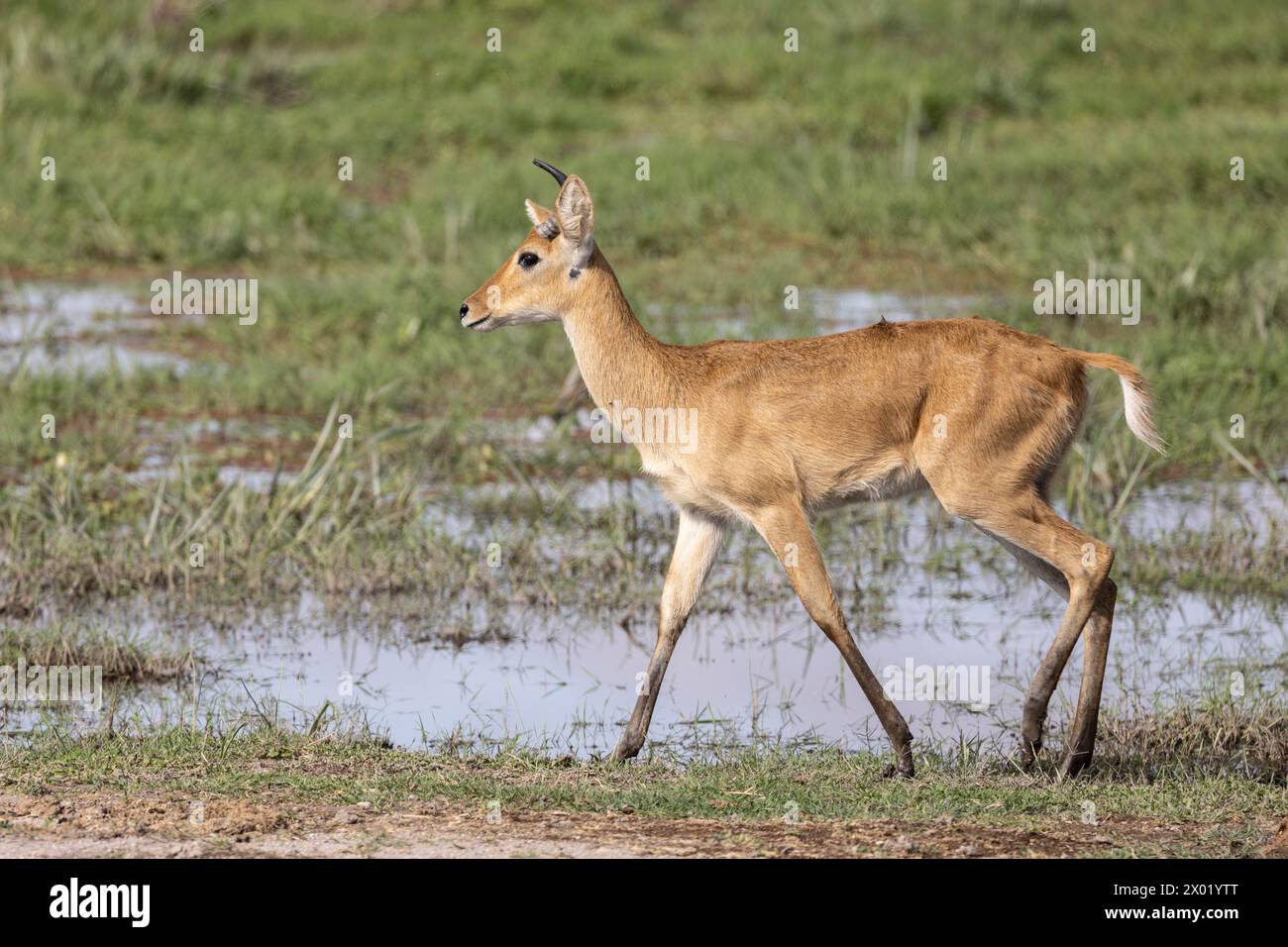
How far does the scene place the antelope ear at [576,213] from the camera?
6.04 m

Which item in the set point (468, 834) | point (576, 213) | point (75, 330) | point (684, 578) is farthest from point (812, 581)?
point (75, 330)

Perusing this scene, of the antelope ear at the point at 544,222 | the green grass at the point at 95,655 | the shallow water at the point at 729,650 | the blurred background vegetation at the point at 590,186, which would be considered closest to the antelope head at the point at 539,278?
the antelope ear at the point at 544,222

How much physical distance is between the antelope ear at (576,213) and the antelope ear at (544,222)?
0.09 ft

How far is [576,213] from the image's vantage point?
20.0 ft

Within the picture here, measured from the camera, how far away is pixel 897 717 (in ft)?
18.6

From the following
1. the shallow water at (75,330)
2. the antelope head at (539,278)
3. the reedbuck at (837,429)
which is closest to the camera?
the reedbuck at (837,429)

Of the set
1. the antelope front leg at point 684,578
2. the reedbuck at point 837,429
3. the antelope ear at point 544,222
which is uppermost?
the antelope ear at point 544,222

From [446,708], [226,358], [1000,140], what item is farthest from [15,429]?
[1000,140]

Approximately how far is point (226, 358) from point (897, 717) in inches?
236

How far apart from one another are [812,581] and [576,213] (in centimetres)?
130

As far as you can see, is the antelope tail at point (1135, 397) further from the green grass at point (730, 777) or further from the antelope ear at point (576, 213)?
the antelope ear at point (576, 213)

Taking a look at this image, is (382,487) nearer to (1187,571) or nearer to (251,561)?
(251,561)

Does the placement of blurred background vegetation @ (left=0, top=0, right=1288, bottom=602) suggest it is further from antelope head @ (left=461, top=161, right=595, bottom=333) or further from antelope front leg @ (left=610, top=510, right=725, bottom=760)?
antelope front leg @ (left=610, top=510, right=725, bottom=760)

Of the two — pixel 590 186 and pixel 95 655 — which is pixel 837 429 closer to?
pixel 95 655
